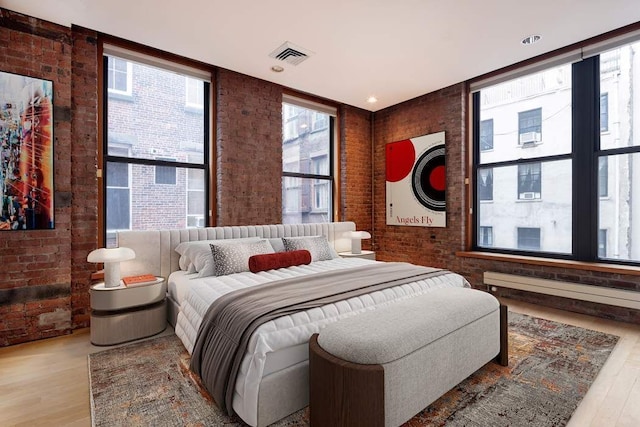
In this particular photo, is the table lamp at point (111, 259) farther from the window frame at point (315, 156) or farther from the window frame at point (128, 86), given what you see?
the window frame at point (315, 156)

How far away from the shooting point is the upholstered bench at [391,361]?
1.54m

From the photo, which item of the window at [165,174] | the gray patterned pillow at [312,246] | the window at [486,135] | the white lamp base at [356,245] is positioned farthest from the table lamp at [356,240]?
the window at [165,174]

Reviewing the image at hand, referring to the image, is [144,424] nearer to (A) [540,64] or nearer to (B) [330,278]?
(B) [330,278]

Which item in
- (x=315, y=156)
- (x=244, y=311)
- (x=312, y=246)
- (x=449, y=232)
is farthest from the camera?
(x=315, y=156)

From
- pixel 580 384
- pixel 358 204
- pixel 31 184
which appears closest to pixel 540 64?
pixel 358 204

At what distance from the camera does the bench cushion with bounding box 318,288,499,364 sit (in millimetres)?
1608

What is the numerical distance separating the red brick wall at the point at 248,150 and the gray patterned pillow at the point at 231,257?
0.98 m

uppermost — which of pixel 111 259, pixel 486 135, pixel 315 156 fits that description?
pixel 486 135

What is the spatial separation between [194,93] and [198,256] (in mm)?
2279

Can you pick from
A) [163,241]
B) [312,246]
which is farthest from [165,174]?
[312,246]

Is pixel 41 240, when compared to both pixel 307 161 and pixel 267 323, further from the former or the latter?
pixel 307 161

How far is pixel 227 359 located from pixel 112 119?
126 inches

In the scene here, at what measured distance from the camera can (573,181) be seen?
388cm

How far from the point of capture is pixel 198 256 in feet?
10.9
